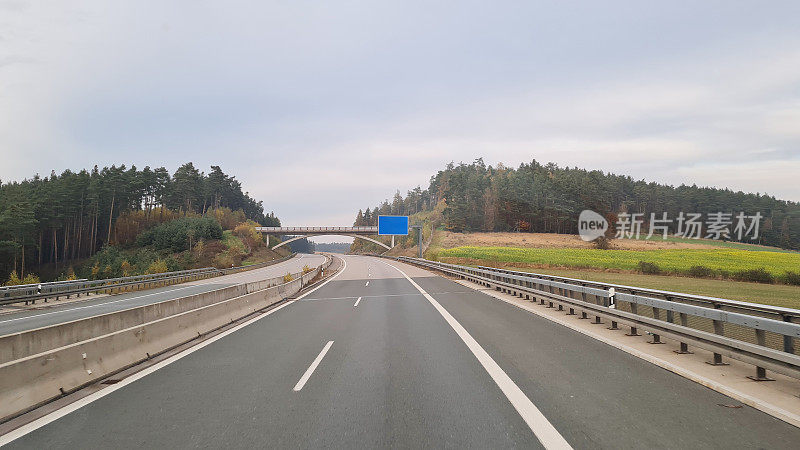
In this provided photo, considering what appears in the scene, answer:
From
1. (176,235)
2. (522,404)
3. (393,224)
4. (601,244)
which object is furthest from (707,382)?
(176,235)

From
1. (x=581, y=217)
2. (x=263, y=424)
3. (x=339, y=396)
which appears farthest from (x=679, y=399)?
(x=581, y=217)

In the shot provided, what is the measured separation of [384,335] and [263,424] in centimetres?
528

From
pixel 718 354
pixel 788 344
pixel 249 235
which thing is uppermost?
pixel 788 344

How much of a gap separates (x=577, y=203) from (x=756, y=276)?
204 ft

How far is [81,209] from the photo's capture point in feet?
234

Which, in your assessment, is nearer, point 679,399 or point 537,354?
point 679,399

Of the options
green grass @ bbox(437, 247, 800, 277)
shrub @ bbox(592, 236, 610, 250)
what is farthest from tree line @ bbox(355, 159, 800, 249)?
green grass @ bbox(437, 247, 800, 277)

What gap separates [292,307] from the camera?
15.6 m

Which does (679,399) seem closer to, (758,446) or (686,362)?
(758,446)

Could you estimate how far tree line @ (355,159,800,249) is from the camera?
9546cm

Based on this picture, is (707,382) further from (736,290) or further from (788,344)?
(736,290)

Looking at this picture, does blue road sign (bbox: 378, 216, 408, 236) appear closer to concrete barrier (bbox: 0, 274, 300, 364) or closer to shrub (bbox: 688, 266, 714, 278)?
shrub (bbox: 688, 266, 714, 278)

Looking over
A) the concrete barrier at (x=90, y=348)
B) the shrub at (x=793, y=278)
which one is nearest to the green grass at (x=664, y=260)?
the shrub at (x=793, y=278)

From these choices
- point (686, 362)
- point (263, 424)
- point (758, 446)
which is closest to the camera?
point (758, 446)
